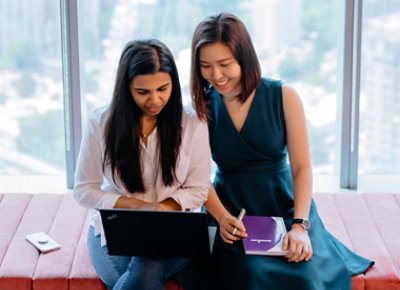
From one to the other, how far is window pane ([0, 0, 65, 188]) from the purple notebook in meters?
1.36

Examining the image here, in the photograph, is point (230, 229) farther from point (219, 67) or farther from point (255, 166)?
point (219, 67)

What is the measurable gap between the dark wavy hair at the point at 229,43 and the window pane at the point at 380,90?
1073 millimetres

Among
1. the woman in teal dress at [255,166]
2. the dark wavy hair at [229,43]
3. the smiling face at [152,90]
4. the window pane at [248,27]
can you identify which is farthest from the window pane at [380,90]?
the smiling face at [152,90]

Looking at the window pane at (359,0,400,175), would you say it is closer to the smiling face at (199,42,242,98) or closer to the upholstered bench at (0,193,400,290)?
the upholstered bench at (0,193,400,290)

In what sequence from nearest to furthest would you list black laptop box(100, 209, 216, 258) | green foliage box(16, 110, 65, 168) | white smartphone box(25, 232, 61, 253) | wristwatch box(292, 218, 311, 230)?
black laptop box(100, 209, 216, 258) → wristwatch box(292, 218, 311, 230) → white smartphone box(25, 232, 61, 253) → green foliage box(16, 110, 65, 168)

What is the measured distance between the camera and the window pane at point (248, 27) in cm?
338

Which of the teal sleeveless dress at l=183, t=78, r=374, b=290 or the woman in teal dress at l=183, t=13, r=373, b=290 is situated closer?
the woman in teal dress at l=183, t=13, r=373, b=290

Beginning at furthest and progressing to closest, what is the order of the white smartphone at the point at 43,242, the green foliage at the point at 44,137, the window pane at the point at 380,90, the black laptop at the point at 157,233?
the green foliage at the point at 44,137 → the window pane at the point at 380,90 → the white smartphone at the point at 43,242 → the black laptop at the point at 157,233

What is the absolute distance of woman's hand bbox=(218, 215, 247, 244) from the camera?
2.38m

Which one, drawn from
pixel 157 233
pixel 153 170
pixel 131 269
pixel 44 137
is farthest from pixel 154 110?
pixel 44 137

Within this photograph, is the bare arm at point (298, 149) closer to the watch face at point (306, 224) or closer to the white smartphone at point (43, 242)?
the watch face at point (306, 224)

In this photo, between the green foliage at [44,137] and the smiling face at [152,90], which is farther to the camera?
the green foliage at [44,137]

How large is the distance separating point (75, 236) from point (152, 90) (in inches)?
27.7

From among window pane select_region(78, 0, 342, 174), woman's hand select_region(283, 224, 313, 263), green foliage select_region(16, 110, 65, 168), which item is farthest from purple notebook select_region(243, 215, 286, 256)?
green foliage select_region(16, 110, 65, 168)
